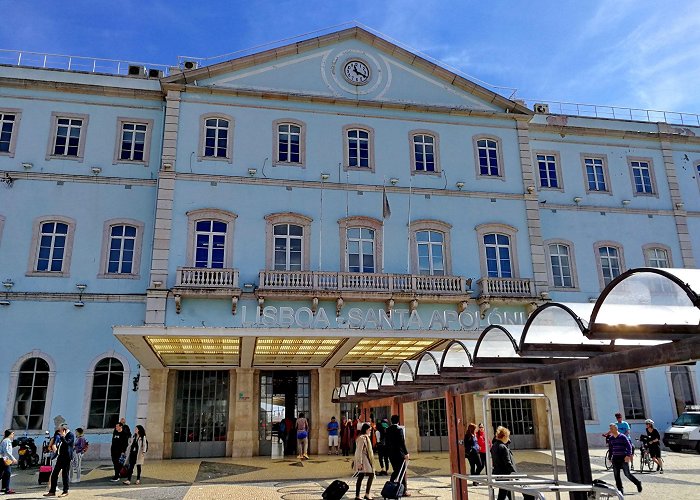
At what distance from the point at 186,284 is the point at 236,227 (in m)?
2.94

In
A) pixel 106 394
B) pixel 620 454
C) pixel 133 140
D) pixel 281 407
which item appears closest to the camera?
pixel 620 454

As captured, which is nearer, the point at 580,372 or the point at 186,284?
the point at 580,372

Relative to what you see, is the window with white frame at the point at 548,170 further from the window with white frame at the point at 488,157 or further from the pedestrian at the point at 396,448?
the pedestrian at the point at 396,448

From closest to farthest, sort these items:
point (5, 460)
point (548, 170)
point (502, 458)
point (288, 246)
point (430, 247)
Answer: point (502, 458), point (5, 460), point (288, 246), point (430, 247), point (548, 170)

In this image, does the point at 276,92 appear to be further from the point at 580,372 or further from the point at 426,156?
the point at 580,372

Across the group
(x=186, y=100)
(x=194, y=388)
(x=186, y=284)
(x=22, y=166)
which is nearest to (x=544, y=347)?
(x=186, y=284)

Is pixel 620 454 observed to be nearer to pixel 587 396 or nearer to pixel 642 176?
pixel 587 396

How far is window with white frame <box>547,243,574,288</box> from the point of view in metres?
24.3

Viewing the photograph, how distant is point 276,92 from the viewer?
903 inches

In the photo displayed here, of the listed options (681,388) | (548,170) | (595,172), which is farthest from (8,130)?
(681,388)

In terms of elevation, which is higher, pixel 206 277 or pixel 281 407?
pixel 206 277

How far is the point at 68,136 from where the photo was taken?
21953 millimetres

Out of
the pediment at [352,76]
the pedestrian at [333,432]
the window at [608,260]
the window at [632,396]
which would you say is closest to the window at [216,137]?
the pediment at [352,76]

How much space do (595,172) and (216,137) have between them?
16.8m
